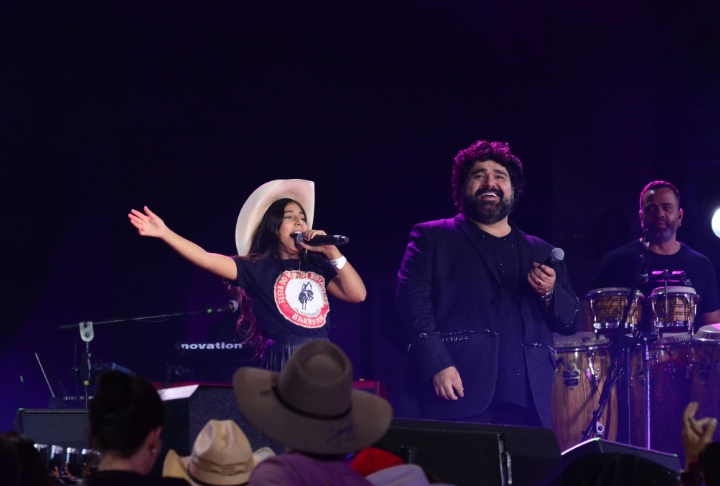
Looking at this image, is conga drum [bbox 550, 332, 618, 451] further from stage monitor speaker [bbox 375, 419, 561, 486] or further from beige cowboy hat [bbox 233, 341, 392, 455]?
beige cowboy hat [bbox 233, 341, 392, 455]

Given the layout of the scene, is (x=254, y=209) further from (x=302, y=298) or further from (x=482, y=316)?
(x=482, y=316)

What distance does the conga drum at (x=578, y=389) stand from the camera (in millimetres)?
5912

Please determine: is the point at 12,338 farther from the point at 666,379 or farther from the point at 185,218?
the point at 666,379

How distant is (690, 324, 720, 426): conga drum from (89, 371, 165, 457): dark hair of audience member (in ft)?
17.2

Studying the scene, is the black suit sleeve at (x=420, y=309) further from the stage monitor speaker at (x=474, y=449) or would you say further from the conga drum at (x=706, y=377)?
the conga drum at (x=706, y=377)

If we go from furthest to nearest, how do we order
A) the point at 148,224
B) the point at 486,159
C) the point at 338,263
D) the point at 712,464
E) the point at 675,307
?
1. the point at 675,307
2. the point at 486,159
3. the point at 338,263
4. the point at 148,224
5. the point at 712,464

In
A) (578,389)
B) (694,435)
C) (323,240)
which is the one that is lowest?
(578,389)

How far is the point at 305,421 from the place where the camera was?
1706 millimetres

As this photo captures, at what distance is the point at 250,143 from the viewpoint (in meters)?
7.16

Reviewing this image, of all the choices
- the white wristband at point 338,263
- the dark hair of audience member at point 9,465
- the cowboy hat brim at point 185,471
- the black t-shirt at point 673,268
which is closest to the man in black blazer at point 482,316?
the white wristband at point 338,263

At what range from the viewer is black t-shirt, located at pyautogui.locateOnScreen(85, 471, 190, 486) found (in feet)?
6.15

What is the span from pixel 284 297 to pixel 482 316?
1211 mm

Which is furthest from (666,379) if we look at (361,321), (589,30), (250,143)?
(250,143)

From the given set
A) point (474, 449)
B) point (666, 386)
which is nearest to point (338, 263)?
point (474, 449)
